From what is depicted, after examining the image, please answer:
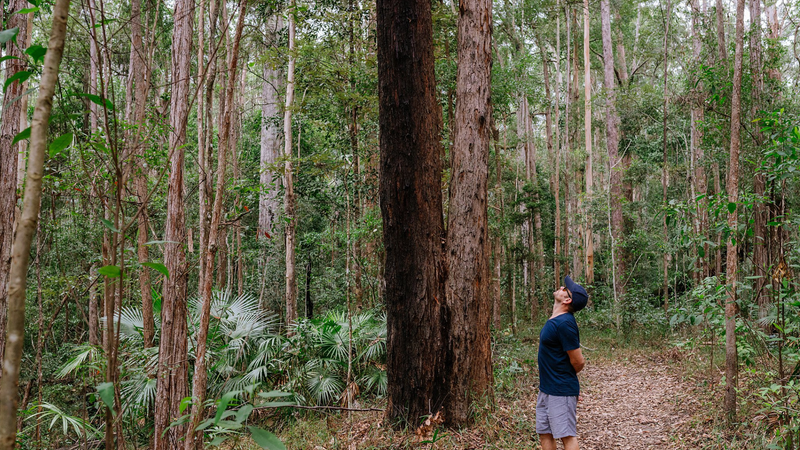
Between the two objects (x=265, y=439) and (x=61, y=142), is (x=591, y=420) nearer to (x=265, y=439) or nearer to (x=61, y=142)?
(x=265, y=439)

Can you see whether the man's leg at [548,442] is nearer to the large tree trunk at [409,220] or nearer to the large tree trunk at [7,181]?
the large tree trunk at [409,220]

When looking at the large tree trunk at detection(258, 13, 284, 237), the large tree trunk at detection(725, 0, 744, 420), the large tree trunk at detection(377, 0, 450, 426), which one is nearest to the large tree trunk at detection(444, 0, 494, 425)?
the large tree trunk at detection(377, 0, 450, 426)

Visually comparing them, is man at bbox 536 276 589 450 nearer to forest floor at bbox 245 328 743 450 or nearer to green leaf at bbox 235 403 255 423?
forest floor at bbox 245 328 743 450

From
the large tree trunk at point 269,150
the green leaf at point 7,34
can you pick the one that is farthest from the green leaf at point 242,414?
the large tree trunk at point 269,150

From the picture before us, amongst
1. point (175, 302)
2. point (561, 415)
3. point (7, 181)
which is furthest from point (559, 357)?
point (7, 181)

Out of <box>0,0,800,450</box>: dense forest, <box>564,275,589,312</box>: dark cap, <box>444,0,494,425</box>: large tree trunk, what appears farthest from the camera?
<box>444,0,494,425</box>: large tree trunk

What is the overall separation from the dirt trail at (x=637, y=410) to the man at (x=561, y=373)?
183cm

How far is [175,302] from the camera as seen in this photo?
519cm

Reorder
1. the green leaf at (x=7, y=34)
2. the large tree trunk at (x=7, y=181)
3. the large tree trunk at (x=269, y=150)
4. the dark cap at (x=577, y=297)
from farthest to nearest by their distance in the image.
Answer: the large tree trunk at (x=269, y=150)
the large tree trunk at (x=7, y=181)
the dark cap at (x=577, y=297)
the green leaf at (x=7, y=34)

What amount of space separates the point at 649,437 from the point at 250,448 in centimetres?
518

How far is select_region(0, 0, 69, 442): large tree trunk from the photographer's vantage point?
3.79 feet

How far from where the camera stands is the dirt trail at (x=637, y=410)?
5.71m

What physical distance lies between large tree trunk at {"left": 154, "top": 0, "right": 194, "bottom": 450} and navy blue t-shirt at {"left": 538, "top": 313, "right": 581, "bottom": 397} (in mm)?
3556

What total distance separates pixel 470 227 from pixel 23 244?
186 inches
